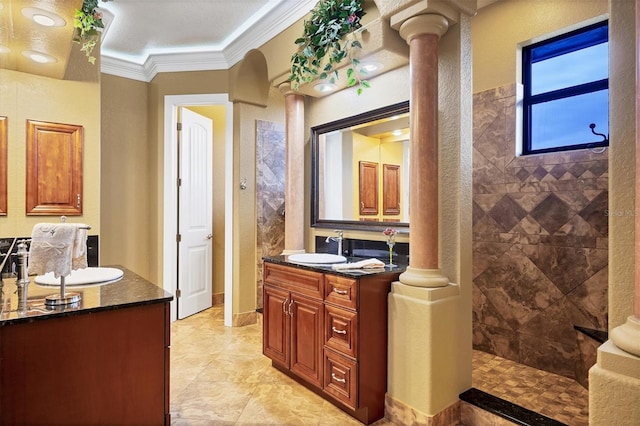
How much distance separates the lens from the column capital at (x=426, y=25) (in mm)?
2084

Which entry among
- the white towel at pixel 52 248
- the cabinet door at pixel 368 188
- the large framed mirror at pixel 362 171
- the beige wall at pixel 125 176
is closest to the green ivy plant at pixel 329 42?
the large framed mirror at pixel 362 171

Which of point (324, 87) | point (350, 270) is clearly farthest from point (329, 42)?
point (350, 270)

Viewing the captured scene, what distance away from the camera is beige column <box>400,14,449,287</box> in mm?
2121

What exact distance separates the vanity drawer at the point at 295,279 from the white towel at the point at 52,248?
4.52 ft

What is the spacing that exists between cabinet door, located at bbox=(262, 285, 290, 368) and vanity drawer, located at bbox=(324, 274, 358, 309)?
472 mm

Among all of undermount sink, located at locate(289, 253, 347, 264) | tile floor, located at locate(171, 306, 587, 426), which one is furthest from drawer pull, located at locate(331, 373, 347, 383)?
undermount sink, located at locate(289, 253, 347, 264)

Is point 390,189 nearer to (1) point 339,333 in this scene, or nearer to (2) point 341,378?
(1) point 339,333

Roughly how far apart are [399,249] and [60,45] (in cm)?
266

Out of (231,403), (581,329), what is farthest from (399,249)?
(231,403)

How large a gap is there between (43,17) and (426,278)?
101 inches

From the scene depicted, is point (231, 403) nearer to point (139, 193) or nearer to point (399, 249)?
point (399, 249)

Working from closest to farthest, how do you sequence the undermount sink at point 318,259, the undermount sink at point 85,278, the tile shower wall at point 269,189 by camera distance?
the undermount sink at point 85,278
the undermount sink at point 318,259
the tile shower wall at point 269,189

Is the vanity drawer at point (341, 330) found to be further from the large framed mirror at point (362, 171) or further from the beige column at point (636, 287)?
the beige column at point (636, 287)

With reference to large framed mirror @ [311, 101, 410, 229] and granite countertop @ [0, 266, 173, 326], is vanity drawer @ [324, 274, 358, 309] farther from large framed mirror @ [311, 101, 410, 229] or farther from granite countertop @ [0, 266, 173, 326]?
granite countertop @ [0, 266, 173, 326]
